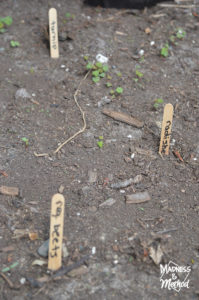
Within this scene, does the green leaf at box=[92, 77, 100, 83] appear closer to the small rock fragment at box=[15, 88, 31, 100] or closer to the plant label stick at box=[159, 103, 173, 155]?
the small rock fragment at box=[15, 88, 31, 100]

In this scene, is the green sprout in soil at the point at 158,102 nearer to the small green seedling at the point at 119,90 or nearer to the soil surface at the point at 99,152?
the soil surface at the point at 99,152

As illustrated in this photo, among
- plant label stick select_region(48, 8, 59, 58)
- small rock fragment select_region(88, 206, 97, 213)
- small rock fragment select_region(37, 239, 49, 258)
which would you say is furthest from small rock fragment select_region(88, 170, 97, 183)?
plant label stick select_region(48, 8, 59, 58)

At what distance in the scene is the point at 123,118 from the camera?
11.5 feet

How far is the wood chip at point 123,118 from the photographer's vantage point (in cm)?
346

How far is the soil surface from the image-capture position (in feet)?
8.14

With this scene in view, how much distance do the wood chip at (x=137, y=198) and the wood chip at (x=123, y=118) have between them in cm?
76

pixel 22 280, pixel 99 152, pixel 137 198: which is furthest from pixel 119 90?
pixel 22 280

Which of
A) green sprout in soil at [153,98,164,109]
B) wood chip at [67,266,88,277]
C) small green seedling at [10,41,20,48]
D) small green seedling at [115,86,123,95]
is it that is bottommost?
wood chip at [67,266,88,277]

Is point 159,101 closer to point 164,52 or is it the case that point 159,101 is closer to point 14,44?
point 164,52

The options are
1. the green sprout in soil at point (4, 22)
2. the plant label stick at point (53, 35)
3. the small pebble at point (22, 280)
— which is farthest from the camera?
the green sprout in soil at point (4, 22)

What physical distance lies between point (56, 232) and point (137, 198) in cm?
81

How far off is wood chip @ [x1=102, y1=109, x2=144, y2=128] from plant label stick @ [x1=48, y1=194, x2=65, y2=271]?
1411 mm

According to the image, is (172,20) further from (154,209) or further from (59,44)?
(154,209)

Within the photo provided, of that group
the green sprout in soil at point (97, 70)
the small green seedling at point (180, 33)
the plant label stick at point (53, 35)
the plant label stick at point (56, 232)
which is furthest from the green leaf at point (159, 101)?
the plant label stick at point (56, 232)
